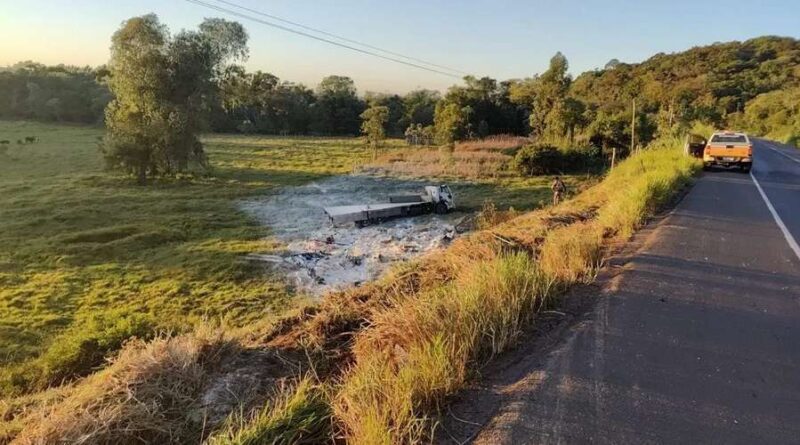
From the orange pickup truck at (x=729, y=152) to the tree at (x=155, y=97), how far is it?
2574cm

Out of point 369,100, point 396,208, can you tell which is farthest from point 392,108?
point 396,208

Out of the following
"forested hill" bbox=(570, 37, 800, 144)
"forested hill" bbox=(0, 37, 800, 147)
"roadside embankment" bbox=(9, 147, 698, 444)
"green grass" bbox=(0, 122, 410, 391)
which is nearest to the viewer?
"roadside embankment" bbox=(9, 147, 698, 444)

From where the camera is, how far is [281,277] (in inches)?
517

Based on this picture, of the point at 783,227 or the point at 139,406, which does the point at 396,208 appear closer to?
the point at 783,227

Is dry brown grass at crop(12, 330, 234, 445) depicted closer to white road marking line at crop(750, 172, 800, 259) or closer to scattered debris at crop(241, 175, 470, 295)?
scattered debris at crop(241, 175, 470, 295)

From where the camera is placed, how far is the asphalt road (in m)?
3.24

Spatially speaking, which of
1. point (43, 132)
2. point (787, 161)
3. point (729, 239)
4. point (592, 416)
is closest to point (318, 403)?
point (592, 416)

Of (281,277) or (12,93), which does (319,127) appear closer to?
(12,93)

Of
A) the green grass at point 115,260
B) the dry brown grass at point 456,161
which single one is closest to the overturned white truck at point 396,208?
the green grass at point 115,260

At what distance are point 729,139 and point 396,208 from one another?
1240cm

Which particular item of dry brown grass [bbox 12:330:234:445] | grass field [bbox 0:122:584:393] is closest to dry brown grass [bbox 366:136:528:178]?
grass field [bbox 0:122:584:393]

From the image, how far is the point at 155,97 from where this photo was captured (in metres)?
28.5

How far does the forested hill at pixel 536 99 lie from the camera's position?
3951 centimetres

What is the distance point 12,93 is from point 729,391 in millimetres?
84842
